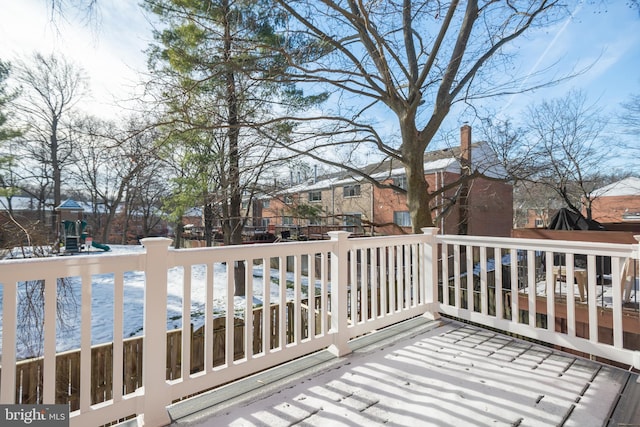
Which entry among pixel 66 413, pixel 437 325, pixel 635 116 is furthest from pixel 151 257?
pixel 635 116

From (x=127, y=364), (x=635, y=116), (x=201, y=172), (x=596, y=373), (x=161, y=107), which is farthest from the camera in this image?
(x=635, y=116)

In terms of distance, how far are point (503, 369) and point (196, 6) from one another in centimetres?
663

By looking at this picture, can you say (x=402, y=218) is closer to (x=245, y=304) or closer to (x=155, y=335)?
(x=245, y=304)

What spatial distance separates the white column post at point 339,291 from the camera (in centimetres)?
262

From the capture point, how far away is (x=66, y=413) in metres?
1.52

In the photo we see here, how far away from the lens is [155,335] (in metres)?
1.74

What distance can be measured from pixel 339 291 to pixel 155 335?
1.42 metres

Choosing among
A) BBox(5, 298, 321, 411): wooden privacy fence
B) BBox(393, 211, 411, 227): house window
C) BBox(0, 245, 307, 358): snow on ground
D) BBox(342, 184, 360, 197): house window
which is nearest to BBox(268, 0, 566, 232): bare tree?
BBox(5, 298, 321, 411): wooden privacy fence

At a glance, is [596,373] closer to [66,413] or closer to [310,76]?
[66,413]

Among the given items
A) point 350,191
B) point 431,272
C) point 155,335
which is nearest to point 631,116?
point 431,272

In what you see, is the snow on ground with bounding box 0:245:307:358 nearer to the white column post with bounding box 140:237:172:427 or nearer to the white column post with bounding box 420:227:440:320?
the white column post with bounding box 420:227:440:320

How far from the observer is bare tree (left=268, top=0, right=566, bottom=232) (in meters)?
4.42

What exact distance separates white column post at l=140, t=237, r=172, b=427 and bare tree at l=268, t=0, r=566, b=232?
360cm

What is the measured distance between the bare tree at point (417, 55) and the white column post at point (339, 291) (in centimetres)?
268
